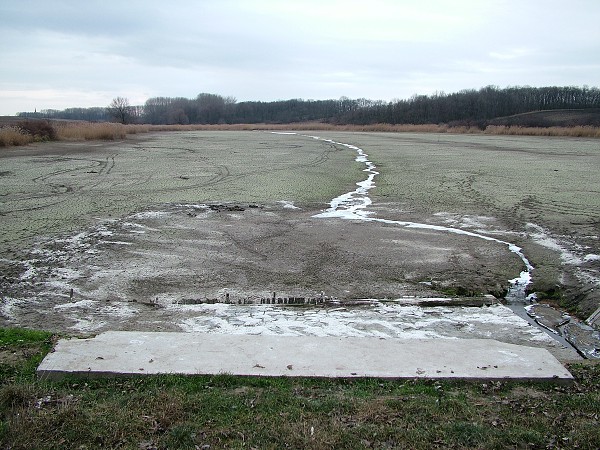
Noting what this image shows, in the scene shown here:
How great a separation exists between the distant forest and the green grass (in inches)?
2985

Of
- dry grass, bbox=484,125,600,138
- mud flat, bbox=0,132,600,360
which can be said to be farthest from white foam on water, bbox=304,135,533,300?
dry grass, bbox=484,125,600,138

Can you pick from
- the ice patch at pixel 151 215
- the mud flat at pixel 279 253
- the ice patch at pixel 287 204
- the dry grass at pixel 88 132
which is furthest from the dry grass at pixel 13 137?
the ice patch at pixel 287 204

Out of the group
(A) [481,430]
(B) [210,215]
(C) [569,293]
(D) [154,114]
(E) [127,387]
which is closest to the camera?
(A) [481,430]

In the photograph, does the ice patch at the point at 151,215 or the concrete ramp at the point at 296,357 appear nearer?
the concrete ramp at the point at 296,357

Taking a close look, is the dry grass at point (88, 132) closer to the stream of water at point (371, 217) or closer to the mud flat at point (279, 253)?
the mud flat at point (279, 253)

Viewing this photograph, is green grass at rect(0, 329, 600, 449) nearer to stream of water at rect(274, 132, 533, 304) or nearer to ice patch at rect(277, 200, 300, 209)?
stream of water at rect(274, 132, 533, 304)

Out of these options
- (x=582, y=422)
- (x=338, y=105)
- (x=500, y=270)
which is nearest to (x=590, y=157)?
(x=500, y=270)

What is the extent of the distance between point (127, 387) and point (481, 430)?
2.43 meters

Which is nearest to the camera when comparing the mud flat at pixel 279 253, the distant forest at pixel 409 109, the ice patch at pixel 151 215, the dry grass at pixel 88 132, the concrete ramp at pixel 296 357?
the concrete ramp at pixel 296 357

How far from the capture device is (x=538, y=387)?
3.78 metres

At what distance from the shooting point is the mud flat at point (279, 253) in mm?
5414

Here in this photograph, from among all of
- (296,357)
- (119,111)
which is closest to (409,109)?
(119,111)

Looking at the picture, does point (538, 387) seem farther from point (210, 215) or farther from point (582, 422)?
point (210, 215)

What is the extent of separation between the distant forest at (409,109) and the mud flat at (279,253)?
221 ft
